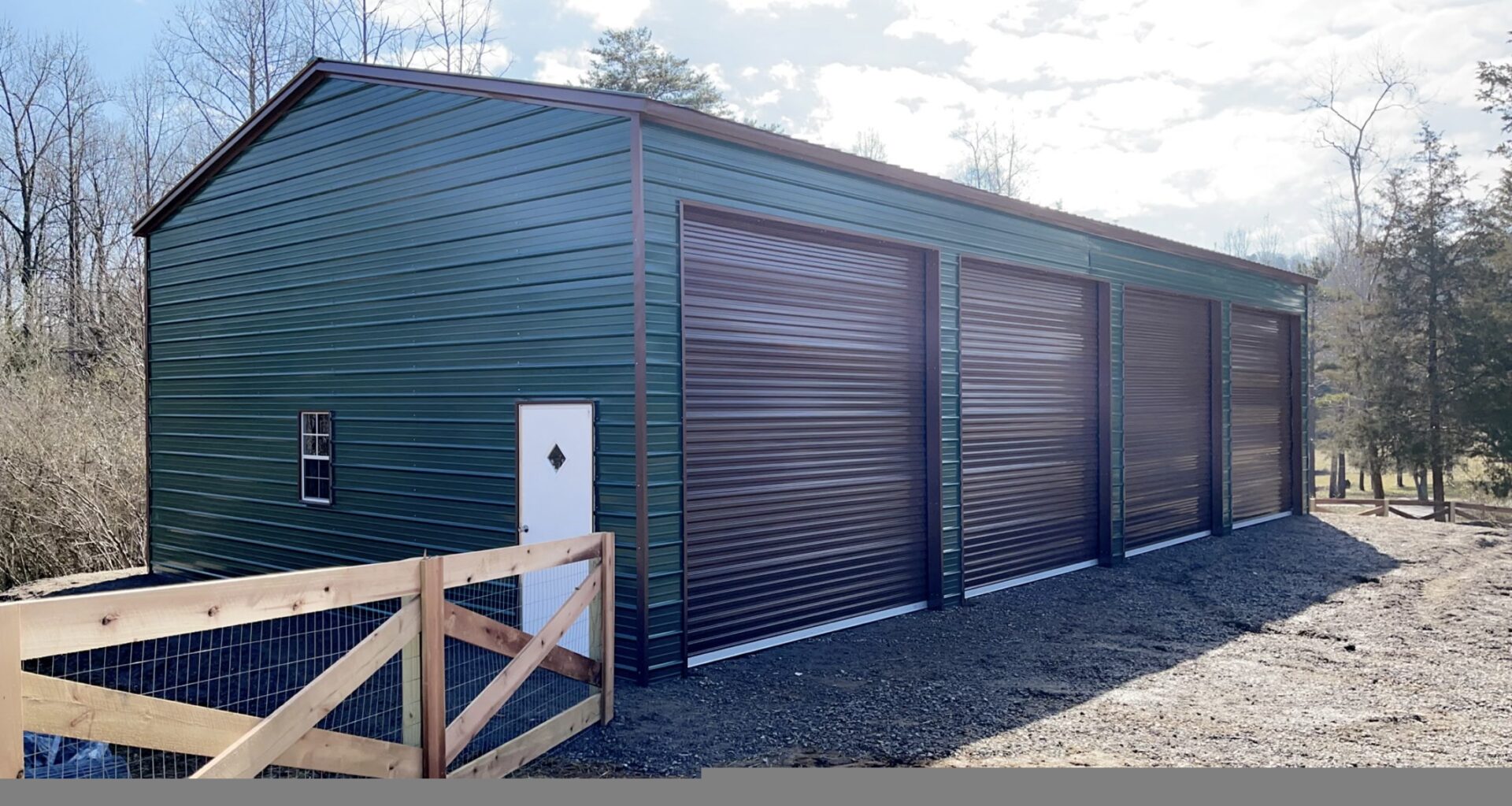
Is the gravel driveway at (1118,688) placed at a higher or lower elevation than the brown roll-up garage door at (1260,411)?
lower

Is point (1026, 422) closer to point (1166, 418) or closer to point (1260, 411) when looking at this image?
point (1166, 418)

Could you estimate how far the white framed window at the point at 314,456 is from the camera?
950 cm

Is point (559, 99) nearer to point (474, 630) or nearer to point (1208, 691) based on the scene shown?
point (474, 630)

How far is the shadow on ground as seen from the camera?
218 inches

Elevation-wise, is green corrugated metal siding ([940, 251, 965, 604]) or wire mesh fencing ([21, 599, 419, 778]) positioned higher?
green corrugated metal siding ([940, 251, 965, 604])

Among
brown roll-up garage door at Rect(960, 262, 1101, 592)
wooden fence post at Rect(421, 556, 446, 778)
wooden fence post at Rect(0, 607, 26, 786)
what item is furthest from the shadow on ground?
wooden fence post at Rect(0, 607, 26, 786)

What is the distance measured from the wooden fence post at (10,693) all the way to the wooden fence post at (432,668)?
1.59m

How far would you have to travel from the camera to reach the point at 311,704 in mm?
3664

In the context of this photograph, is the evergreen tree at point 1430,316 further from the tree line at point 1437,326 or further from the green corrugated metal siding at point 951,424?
the green corrugated metal siding at point 951,424

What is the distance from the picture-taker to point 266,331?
33.2ft

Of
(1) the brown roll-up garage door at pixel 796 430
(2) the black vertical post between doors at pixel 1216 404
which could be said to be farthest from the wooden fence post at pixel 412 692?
(2) the black vertical post between doors at pixel 1216 404

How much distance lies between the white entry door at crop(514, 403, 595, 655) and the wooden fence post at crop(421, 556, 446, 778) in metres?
2.66

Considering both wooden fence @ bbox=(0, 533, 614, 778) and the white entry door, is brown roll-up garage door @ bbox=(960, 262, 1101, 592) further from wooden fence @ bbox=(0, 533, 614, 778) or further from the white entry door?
wooden fence @ bbox=(0, 533, 614, 778)

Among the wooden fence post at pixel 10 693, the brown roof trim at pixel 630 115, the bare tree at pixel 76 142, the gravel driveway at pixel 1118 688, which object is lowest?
the gravel driveway at pixel 1118 688
